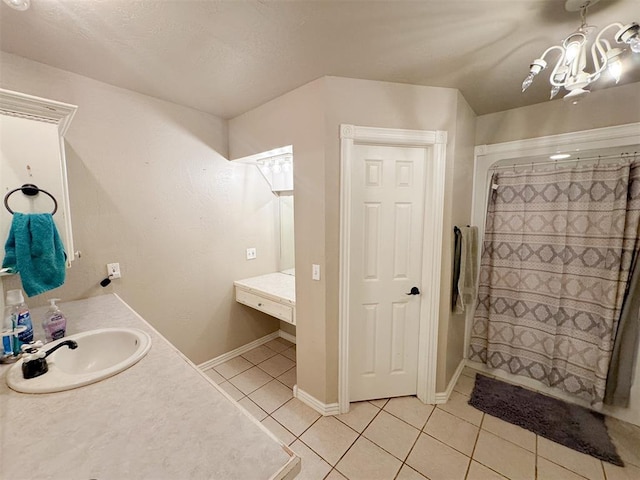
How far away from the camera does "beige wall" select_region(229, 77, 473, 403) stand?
5.60ft

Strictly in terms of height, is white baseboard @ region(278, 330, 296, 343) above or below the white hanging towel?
below

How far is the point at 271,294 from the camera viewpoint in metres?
2.29

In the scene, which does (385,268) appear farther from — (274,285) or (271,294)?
(274,285)

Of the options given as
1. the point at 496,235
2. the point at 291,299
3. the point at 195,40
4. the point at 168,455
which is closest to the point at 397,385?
the point at 291,299

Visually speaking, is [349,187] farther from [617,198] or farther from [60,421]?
[617,198]

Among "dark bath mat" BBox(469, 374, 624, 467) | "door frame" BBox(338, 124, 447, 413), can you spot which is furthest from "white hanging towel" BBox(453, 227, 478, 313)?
"dark bath mat" BBox(469, 374, 624, 467)

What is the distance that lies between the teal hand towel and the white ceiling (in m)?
0.96

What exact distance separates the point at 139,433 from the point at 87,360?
823 millimetres

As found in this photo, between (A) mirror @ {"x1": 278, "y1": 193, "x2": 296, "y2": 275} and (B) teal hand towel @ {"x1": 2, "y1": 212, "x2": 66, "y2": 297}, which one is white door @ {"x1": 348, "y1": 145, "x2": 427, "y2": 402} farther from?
(B) teal hand towel @ {"x1": 2, "y1": 212, "x2": 66, "y2": 297}

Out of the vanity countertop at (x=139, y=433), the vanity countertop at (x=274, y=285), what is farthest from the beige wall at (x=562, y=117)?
the vanity countertop at (x=139, y=433)

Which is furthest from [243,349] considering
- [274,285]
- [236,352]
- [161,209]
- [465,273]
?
[465,273]

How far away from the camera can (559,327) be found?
203 centimetres

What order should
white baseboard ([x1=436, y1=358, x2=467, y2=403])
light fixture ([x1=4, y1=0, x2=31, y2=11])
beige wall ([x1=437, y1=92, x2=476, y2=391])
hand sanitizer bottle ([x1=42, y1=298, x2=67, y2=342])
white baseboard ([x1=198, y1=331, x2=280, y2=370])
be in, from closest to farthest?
1. light fixture ([x1=4, y1=0, x2=31, y2=11])
2. hand sanitizer bottle ([x1=42, y1=298, x2=67, y2=342])
3. beige wall ([x1=437, y1=92, x2=476, y2=391])
4. white baseboard ([x1=436, y1=358, x2=467, y2=403])
5. white baseboard ([x1=198, y1=331, x2=280, y2=370])

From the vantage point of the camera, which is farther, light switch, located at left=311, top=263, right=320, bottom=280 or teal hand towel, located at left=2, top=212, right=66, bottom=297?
light switch, located at left=311, top=263, right=320, bottom=280
